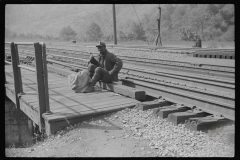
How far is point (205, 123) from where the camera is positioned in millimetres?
4207

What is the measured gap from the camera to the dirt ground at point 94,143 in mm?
3879

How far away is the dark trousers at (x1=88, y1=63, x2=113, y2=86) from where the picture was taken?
6676 millimetres

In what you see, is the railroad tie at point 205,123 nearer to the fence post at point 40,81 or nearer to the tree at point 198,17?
the fence post at point 40,81

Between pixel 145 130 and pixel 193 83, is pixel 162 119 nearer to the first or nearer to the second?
pixel 145 130

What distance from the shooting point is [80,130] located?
4.66 metres

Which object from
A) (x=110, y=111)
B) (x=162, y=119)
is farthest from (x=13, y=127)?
(x=162, y=119)

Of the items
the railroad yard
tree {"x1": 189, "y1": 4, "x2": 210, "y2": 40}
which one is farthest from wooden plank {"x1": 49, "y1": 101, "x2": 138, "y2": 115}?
tree {"x1": 189, "y1": 4, "x2": 210, "y2": 40}

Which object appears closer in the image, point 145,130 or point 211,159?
point 211,159

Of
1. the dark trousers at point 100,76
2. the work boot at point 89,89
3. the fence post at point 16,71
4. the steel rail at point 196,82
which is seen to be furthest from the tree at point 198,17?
the fence post at point 16,71

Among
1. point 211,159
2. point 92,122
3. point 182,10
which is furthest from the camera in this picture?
point 182,10

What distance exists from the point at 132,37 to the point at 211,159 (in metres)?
46.2

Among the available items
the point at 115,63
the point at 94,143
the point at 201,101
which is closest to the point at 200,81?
the point at 201,101

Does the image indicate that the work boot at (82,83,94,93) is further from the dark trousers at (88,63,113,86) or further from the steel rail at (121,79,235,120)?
the steel rail at (121,79,235,120)

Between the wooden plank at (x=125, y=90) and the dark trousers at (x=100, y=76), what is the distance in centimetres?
15
